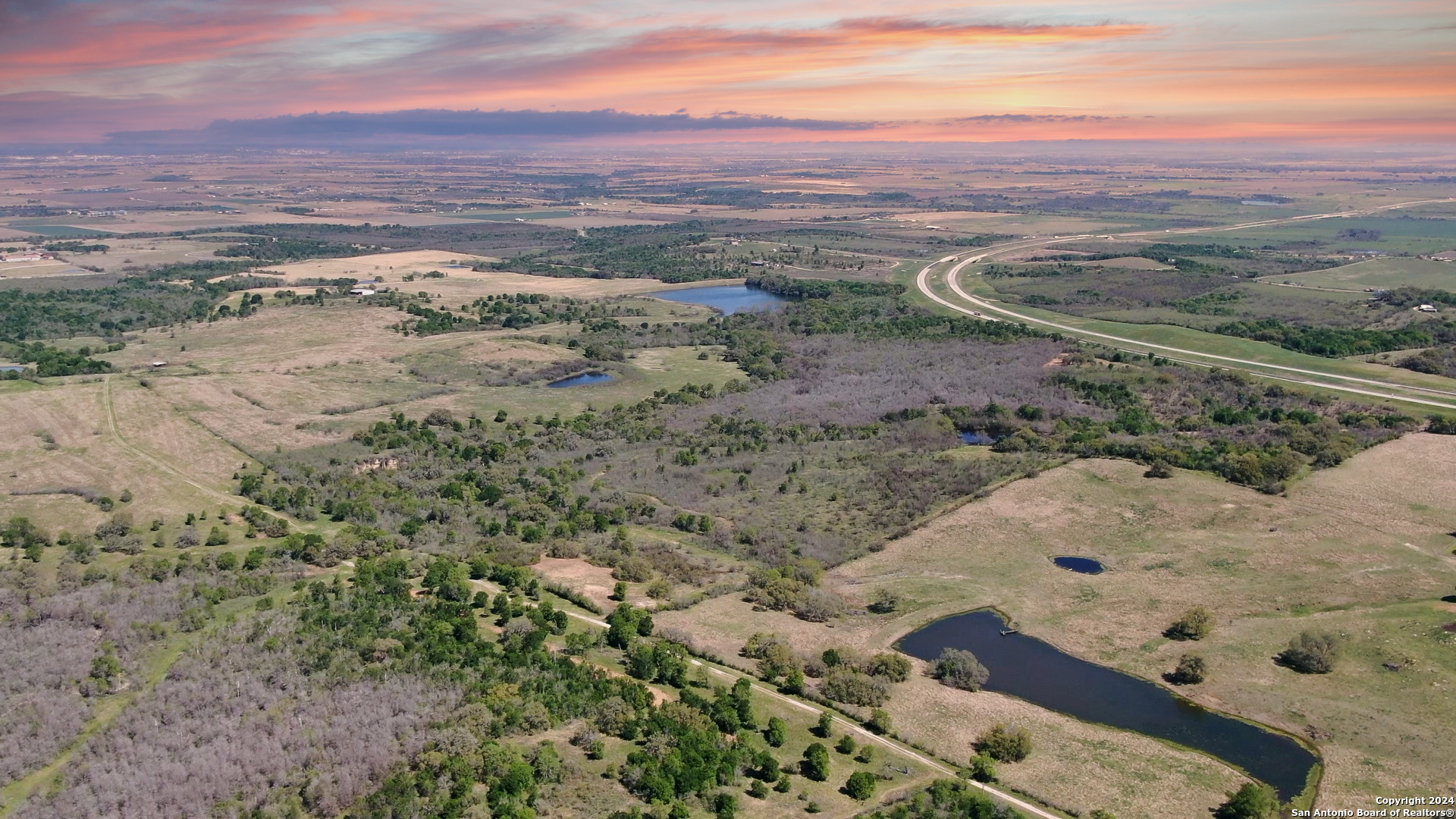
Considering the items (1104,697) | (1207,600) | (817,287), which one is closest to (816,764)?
(1104,697)

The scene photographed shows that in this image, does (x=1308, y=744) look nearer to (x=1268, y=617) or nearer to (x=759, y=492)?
(x=1268, y=617)

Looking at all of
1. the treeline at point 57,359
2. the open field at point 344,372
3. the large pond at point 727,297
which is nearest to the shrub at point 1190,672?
the open field at point 344,372

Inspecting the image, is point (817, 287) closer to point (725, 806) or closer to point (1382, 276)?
point (1382, 276)

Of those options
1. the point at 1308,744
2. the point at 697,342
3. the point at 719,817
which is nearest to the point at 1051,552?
the point at 1308,744

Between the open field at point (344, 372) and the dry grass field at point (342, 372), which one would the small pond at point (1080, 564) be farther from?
the dry grass field at point (342, 372)

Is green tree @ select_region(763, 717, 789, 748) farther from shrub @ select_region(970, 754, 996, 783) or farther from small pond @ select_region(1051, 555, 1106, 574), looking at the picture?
small pond @ select_region(1051, 555, 1106, 574)

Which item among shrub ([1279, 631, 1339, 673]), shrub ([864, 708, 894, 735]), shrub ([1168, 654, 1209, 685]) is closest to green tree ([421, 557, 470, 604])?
shrub ([864, 708, 894, 735])
